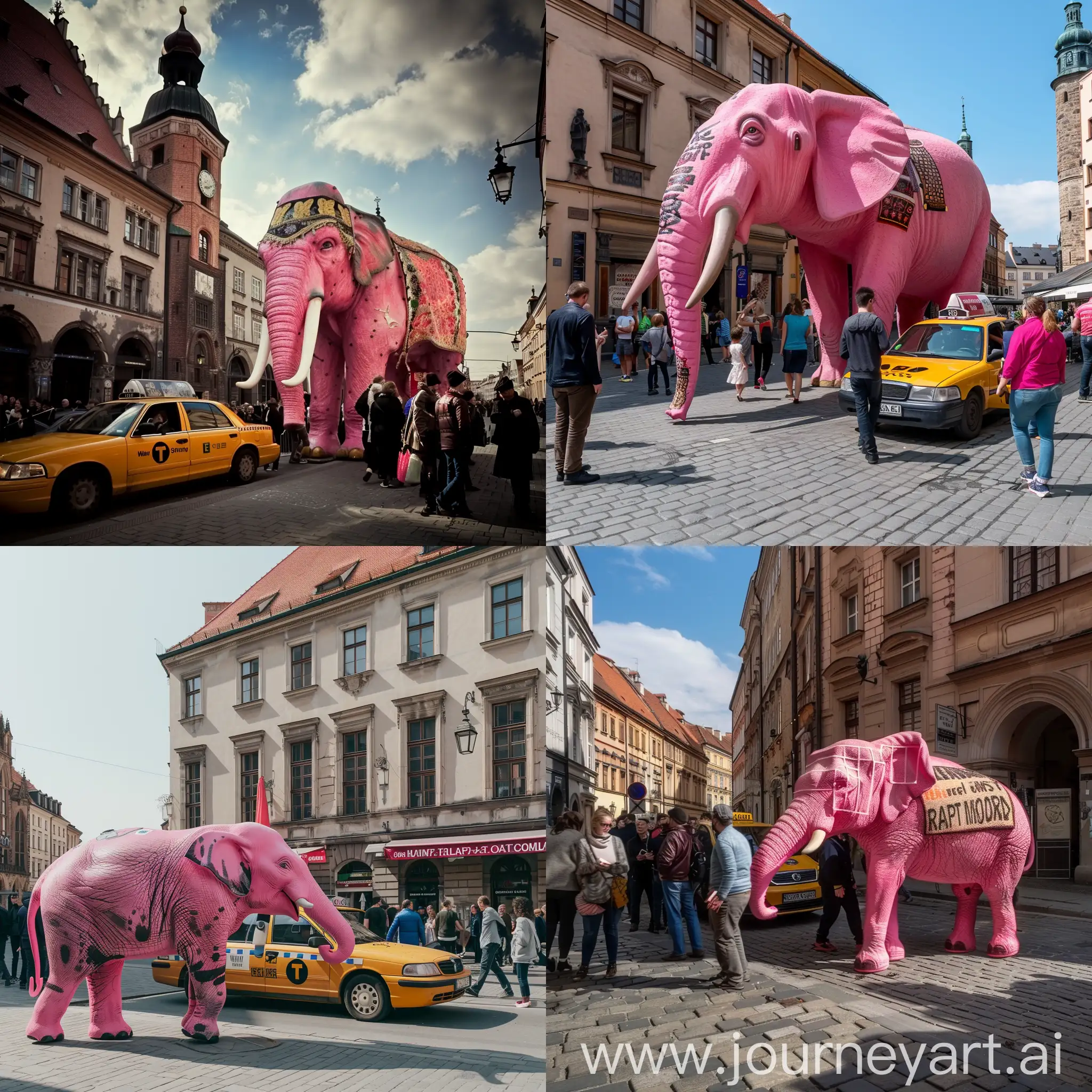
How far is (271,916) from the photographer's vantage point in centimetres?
546

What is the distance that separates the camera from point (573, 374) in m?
5.23

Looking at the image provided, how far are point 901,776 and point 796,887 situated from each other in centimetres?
101

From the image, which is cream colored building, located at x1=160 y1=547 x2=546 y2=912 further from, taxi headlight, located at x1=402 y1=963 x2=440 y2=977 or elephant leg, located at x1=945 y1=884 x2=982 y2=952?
elephant leg, located at x1=945 y1=884 x2=982 y2=952

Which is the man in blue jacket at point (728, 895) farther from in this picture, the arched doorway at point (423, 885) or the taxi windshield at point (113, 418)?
the taxi windshield at point (113, 418)

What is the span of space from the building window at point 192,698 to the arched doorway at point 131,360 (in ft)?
7.88

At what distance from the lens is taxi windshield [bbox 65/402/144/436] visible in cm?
404

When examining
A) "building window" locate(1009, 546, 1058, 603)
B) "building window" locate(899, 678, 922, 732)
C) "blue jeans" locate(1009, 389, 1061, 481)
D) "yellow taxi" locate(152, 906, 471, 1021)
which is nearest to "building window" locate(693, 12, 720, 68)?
"blue jeans" locate(1009, 389, 1061, 481)

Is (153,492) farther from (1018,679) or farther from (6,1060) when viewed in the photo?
(1018,679)

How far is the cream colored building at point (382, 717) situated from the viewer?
5223mm

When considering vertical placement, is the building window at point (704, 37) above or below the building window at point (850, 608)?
above

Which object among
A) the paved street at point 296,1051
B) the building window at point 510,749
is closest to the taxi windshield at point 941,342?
the building window at point 510,749

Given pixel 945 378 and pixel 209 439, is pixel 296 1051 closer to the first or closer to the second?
pixel 209 439

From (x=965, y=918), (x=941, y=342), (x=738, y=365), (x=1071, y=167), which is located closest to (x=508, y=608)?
(x=965, y=918)

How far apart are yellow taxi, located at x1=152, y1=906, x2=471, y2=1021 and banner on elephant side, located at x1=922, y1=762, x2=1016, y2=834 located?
278 cm
